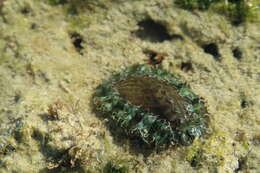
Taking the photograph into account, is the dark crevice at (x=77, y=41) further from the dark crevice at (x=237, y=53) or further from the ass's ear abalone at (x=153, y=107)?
the dark crevice at (x=237, y=53)

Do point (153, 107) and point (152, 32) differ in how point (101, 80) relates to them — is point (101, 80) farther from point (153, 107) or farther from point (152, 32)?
Answer: point (152, 32)

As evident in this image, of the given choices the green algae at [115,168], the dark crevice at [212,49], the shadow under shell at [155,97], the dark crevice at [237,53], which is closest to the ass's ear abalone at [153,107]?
the shadow under shell at [155,97]

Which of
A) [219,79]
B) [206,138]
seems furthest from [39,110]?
[219,79]

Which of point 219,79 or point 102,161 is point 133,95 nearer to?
point 102,161

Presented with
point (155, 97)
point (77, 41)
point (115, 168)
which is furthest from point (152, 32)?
point (115, 168)

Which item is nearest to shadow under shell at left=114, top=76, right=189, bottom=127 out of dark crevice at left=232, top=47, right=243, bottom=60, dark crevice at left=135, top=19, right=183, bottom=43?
dark crevice at left=135, top=19, right=183, bottom=43

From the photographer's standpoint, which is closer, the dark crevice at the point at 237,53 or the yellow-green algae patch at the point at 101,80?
the yellow-green algae patch at the point at 101,80
